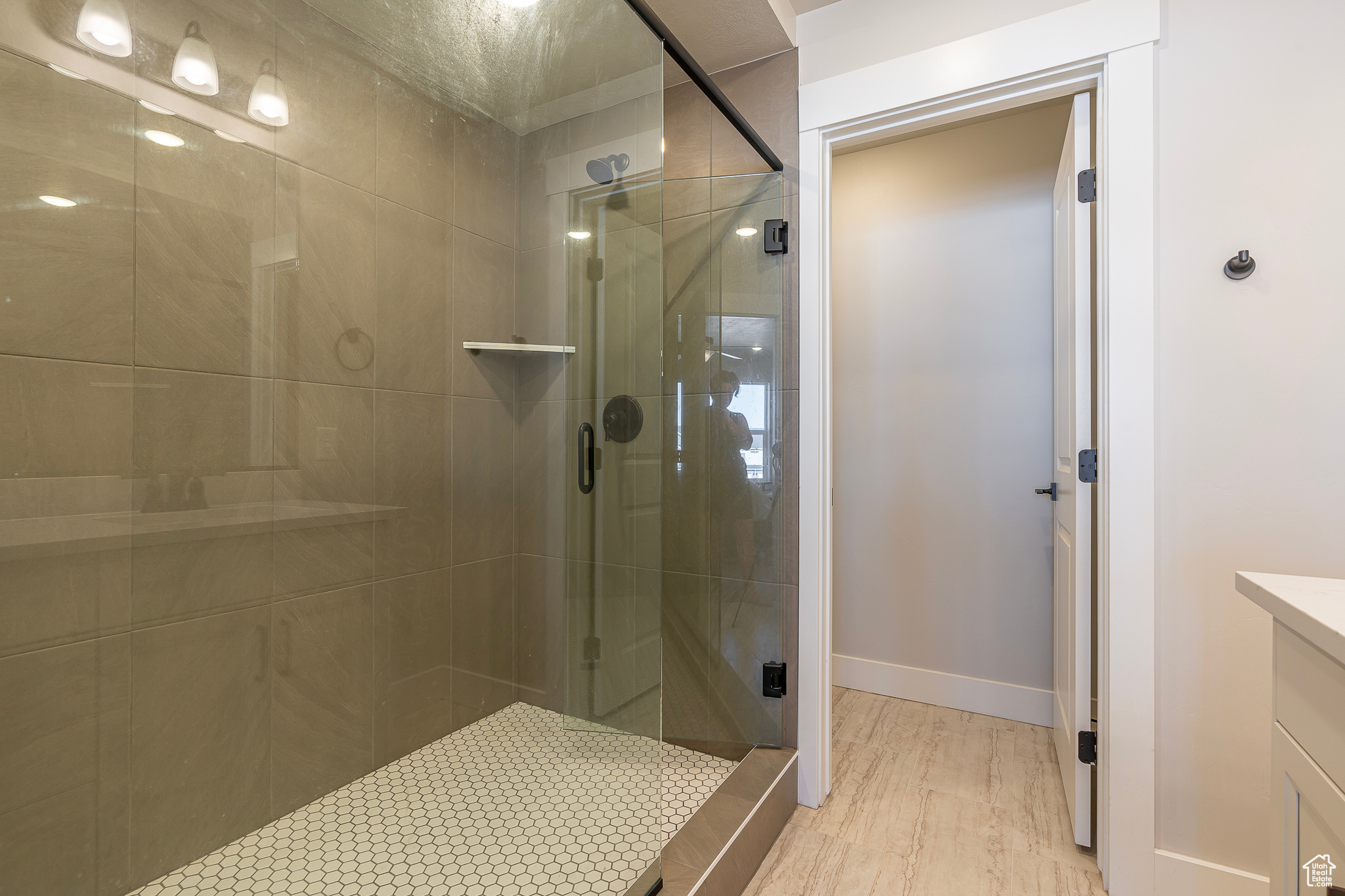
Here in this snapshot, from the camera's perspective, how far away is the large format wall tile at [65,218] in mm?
602

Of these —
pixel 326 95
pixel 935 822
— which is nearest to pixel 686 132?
pixel 326 95

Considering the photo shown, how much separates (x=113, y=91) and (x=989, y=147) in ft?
9.35

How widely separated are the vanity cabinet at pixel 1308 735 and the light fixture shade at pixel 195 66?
1.36m

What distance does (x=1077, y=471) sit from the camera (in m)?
1.64

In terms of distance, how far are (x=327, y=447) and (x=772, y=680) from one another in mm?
1537

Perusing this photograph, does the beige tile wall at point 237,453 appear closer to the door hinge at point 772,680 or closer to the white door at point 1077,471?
the door hinge at point 772,680

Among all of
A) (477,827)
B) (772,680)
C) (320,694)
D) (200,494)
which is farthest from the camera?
(772,680)

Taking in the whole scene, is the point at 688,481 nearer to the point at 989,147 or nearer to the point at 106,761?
the point at 106,761

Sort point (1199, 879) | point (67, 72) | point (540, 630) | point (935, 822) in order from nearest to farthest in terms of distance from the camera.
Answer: point (67, 72) → point (540, 630) → point (1199, 879) → point (935, 822)

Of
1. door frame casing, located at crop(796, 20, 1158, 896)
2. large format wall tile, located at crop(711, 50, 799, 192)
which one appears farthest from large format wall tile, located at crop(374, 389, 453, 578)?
door frame casing, located at crop(796, 20, 1158, 896)

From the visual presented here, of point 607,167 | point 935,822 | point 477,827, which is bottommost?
point 935,822

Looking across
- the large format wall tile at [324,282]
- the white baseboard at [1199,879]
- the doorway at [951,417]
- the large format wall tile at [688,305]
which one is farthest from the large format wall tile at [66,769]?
the doorway at [951,417]

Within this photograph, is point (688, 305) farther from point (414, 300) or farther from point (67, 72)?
point (67, 72)

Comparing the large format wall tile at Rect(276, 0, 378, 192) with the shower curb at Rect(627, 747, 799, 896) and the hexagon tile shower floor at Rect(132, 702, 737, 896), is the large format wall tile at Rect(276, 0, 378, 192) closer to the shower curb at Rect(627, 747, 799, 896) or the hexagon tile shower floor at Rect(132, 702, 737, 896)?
the hexagon tile shower floor at Rect(132, 702, 737, 896)
